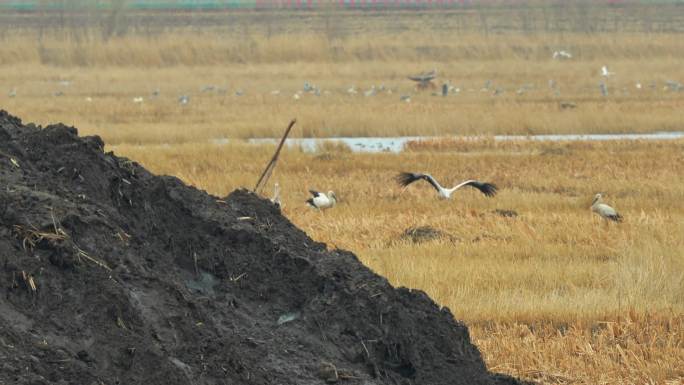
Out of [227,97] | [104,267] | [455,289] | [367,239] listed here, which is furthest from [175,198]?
[227,97]

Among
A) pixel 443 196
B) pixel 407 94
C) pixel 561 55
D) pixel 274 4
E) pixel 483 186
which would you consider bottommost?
pixel 274 4

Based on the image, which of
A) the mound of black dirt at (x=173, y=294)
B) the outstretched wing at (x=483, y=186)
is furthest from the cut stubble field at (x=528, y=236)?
the mound of black dirt at (x=173, y=294)

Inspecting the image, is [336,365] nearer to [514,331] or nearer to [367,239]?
[514,331]

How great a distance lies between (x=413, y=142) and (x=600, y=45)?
4144 centimetres

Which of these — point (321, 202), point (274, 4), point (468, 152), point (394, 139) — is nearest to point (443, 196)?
point (321, 202)

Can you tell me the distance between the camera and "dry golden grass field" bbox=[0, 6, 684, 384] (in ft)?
27.9

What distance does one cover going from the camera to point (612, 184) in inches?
687

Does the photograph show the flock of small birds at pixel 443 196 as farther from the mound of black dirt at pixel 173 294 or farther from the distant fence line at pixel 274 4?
the distant fence line at pixel 274 4

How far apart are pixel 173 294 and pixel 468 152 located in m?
18.3

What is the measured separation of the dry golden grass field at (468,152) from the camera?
8508mm

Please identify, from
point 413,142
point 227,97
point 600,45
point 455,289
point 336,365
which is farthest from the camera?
point 600,45

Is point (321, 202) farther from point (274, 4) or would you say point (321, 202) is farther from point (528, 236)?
point (274, 4)

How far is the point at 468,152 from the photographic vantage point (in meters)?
22.9

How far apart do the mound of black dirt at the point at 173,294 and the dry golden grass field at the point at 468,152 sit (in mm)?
1751
